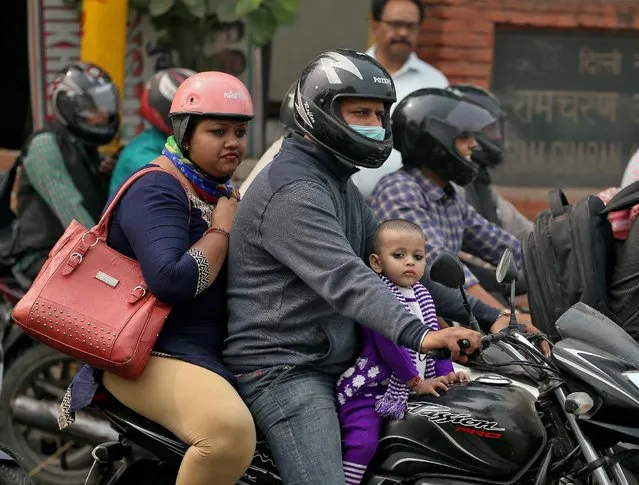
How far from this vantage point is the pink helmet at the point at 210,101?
410 centimetres

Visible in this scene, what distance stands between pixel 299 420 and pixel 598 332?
0.88 meters

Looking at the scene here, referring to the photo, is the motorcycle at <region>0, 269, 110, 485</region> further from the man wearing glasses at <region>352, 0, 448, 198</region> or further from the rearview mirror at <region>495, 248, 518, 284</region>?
the rearview mirror at <region>495, 248, 518, 284</region>

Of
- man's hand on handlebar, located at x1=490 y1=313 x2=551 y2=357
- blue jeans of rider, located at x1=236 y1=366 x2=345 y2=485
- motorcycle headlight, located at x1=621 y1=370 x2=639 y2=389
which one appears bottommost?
blue jeans of rider, located at x1=236 y1=366 x2=345 y2=485

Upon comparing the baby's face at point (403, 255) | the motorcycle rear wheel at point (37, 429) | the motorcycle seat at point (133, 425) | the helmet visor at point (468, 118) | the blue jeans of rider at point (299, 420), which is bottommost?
the motorcycle rear wheel at point (37, 429)

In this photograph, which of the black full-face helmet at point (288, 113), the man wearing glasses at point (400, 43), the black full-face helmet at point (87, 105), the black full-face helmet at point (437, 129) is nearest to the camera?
the black full-face helmet at point (437, 129)

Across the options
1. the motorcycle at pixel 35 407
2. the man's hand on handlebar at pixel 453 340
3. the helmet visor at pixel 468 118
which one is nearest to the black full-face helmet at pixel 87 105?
the motorcycle at pixel 35 407

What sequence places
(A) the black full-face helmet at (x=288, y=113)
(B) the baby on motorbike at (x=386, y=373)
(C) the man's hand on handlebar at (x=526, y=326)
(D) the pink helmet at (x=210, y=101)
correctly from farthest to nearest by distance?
(A) the black full-face helmet at (x=288, y=113), (D) the pink helmet at (x=210, y=101), (C) the man's hand on handlebar at (x=526, y=326), (B) the baby on motorbike at (x=386, y=373)

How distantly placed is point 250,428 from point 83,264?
728 mm

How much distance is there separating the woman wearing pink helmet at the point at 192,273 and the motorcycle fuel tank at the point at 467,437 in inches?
17.0

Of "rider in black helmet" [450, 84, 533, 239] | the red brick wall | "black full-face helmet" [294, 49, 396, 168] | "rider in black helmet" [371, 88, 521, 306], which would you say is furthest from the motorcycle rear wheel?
the red brick wall

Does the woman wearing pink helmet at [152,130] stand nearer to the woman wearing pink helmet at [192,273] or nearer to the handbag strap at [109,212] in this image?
the woman wearing pink helmet at [192,273]

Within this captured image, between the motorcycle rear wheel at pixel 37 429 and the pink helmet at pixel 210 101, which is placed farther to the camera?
the motorcycle rear wheel at pixel 37 429

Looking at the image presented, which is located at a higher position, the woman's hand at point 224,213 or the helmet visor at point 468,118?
the helmet visor at point 468,118

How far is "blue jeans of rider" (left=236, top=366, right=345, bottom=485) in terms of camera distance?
145 inches
